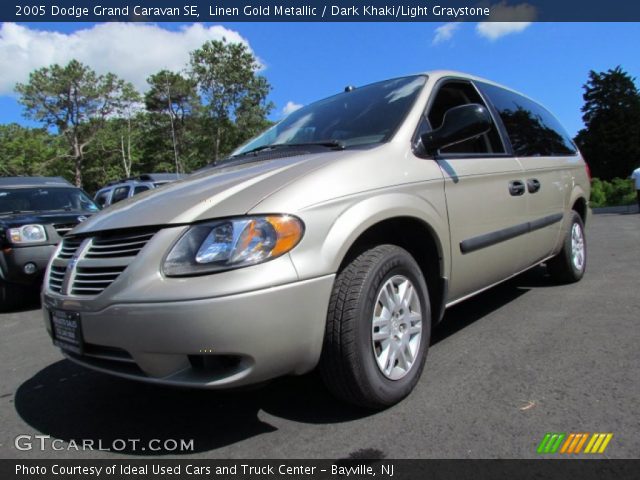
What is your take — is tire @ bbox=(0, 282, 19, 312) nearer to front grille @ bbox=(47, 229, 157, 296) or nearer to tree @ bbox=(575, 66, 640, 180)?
front grille @ bbox=(47, 229, 157, 296)

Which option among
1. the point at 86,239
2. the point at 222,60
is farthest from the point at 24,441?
the point at 222,60

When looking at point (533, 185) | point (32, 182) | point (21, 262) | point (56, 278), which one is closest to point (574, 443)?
point (533, 185)

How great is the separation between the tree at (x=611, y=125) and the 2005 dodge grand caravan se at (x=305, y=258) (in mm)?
34952

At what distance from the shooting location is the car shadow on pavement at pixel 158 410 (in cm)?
219

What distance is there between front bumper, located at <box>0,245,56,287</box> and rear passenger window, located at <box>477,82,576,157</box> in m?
4.55

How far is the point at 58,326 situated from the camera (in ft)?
7.48

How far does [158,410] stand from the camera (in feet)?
8.08

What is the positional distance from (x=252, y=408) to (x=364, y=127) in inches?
66.6

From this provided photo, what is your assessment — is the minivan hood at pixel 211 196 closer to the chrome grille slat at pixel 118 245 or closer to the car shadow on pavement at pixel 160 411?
the chrome grille slat at pixel 118 245

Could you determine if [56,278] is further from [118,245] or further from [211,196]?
[211,196]

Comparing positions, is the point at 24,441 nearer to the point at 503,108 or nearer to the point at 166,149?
the point at 503,108

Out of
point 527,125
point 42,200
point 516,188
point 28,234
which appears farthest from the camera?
point 42,200

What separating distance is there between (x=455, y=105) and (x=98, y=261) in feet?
8.34

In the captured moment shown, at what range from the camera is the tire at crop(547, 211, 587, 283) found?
4465mm
